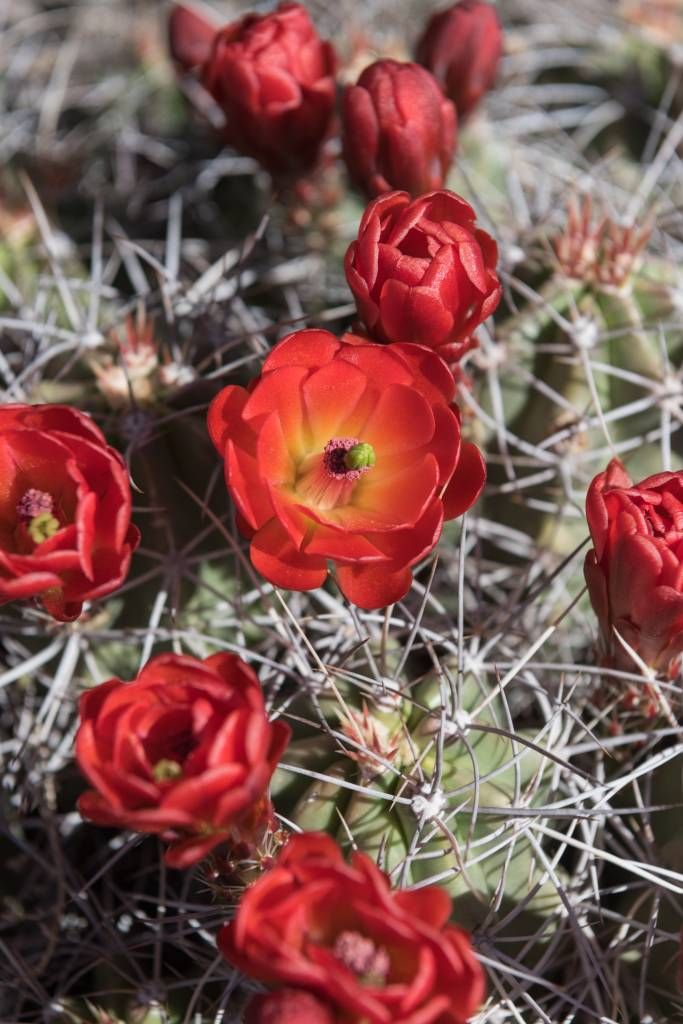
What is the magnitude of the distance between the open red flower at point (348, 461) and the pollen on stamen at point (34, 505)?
0.49ft

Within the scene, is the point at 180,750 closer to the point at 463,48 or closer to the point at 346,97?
the point at 346,97

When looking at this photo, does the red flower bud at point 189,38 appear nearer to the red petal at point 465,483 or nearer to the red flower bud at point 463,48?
the red flower bud at point 463,48

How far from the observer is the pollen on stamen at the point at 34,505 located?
34.4 inches

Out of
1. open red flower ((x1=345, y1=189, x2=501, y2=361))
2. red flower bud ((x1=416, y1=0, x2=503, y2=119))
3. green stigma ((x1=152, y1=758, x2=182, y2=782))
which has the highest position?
red flower bud ((x1=416, y1=0, x2=503, y2=119))

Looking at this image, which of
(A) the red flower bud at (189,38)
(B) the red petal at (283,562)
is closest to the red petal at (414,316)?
(B) the red petal at (283,562)

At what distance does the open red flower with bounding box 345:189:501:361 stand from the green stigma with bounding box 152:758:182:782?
0.42m

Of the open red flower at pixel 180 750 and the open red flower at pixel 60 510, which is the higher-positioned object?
the open red flower at pixel 60 510

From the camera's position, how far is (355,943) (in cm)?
68

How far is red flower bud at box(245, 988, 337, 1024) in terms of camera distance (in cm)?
67

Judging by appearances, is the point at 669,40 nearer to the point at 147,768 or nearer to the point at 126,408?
the point at 126,408

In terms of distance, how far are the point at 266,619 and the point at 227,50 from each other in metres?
0.61

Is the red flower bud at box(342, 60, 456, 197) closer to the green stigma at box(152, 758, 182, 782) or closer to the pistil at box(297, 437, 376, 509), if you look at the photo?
the pistil at box(297, 437, 376, 509)

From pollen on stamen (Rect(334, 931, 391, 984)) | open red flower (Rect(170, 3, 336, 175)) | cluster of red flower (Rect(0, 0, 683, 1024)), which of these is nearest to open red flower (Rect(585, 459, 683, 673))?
cluster of red flower (Rect(0, 0, 683, 1024))

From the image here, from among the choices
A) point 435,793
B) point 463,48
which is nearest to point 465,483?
point 435,793
